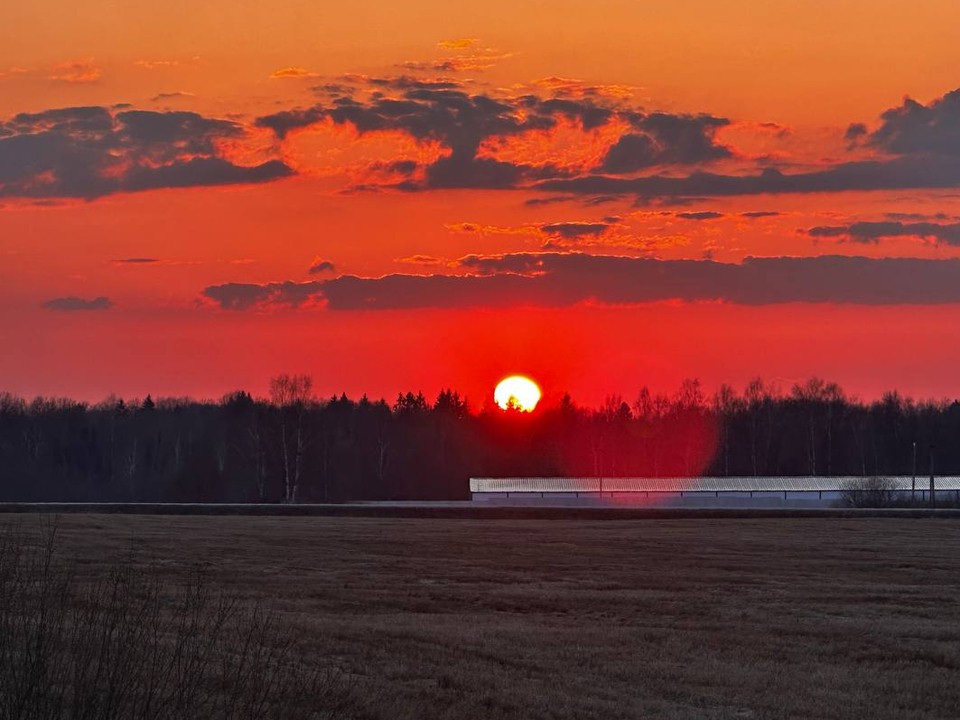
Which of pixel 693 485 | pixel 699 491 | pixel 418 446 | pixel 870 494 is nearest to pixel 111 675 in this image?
pixel 870 494

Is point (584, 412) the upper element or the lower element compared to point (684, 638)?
upper

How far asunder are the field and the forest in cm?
6665

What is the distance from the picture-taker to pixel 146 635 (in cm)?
1603

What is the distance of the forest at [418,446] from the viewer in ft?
421

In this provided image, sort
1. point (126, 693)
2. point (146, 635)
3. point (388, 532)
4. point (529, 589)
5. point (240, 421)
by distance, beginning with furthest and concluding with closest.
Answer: point (240, 421) → point (388, 532) → point (529, 589) → point (146, 635) → point (126, 693)

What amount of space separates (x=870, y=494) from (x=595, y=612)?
6450 cm

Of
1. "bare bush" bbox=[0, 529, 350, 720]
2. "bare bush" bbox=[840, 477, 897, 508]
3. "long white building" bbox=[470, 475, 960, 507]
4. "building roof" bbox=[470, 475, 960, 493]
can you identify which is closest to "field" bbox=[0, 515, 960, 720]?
"bare bush" bbox=[0, 529, 350, 720]

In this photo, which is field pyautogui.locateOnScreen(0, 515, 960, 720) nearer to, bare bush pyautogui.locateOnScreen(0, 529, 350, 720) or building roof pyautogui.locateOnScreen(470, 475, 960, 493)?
bare bush pyautogui.locateOnScreen(0, 529, 350, 720)

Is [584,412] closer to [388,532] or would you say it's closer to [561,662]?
[388,532]

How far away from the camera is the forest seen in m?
128

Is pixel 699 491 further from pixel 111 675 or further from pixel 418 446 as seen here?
pixel 111 675

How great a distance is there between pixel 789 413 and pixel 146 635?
14527cm

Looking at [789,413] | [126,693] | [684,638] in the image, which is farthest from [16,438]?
[126,693]

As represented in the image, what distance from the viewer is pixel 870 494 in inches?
3620
